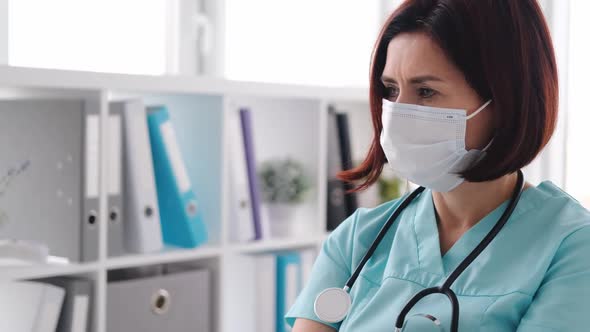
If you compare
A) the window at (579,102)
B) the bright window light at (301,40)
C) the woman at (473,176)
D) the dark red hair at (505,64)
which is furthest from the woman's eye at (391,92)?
the bright window light at (301,40)

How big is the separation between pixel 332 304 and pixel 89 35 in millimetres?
1350

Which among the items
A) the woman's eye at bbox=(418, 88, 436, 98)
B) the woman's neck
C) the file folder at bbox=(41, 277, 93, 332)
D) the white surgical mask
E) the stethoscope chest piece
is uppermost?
the woman's eye at bbox=(418, 88, 436, 98)

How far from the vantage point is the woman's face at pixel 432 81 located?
50.5 inches

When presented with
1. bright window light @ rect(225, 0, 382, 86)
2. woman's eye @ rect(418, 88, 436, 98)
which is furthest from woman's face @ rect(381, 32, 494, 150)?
bright window light @ rect(225, 0, 382, 86)

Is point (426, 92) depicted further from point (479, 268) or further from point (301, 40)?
point (301, 40)

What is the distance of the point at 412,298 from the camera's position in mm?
1264

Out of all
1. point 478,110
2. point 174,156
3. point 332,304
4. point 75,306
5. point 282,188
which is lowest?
point 75,306

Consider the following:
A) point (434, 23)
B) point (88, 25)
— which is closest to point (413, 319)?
point (434, 23)

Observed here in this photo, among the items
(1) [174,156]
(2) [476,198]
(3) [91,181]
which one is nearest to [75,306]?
(3) [91,181]

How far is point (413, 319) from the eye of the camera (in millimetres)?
1235

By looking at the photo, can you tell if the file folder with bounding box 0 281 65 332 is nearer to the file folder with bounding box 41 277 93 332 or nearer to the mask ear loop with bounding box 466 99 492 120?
the file folder with bounding box 41 277 93 332

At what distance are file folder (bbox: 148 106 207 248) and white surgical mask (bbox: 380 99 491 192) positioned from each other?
790mm

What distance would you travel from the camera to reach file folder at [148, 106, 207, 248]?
200 centimetres

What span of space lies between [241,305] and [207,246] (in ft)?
1.09
